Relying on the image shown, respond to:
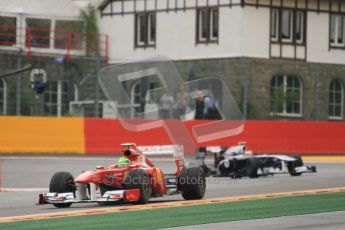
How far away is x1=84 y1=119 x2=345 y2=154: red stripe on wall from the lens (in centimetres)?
4053

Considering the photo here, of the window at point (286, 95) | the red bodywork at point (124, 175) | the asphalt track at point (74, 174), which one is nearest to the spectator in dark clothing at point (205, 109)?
the asphalt track at point (74, 174)

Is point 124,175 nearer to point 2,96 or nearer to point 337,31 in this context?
point 2,96

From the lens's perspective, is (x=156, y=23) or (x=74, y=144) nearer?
(x=74, y=144)

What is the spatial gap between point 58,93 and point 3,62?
3.13 metres

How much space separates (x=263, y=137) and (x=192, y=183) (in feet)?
65.9

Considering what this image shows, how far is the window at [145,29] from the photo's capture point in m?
51.9

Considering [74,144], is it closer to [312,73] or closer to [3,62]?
[3,62]

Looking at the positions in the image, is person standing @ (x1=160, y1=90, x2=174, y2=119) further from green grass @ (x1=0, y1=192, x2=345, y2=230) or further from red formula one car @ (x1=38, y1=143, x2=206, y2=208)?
red formula one car @ (x1=38, y1=143, x2=206, y2=208)

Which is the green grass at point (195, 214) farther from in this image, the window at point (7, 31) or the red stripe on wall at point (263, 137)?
the window at point (7, 31)

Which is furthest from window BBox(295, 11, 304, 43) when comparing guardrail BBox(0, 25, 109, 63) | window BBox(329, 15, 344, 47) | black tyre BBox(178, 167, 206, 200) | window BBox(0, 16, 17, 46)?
black tyre BBox(178, 167, 206, 200)

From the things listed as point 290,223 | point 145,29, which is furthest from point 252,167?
point 145,29

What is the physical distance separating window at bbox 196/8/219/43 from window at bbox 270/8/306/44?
7.48 ft

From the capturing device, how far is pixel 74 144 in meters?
40.5

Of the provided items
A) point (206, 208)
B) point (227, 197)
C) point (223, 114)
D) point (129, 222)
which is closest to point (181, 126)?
point (223, 114)
